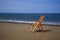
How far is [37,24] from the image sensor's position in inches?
175

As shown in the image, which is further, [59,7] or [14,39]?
[59,7]

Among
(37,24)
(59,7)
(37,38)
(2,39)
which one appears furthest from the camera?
(59,7)

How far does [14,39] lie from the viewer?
11.1ft

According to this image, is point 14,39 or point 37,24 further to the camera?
point 37,24

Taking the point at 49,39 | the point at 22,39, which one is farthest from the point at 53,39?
the point at 22,39

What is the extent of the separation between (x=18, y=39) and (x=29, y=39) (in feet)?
0.76

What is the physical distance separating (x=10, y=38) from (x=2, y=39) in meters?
0.19

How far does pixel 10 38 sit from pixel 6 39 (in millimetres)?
133

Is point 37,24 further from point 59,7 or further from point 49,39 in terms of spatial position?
point 59,7

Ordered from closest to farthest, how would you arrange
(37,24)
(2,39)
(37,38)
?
1. (2,39)
2. (37,38)
3. (37,24)

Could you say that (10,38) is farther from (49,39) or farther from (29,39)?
(49,39)

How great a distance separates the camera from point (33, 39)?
3.46 m

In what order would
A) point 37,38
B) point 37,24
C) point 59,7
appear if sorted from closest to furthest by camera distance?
point 37,38, point 37,24, point 59,7

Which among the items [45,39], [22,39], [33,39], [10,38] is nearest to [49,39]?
[45,39]
